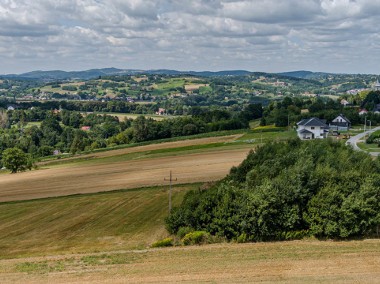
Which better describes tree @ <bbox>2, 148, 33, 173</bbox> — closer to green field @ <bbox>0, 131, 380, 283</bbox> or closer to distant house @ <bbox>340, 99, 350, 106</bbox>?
green field @ <bbox>0, 131, 380, 283</bbox>

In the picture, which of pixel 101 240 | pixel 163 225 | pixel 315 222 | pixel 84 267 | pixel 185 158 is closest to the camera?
pixel 84 267

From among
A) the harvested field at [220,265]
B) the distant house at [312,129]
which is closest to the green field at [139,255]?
the harvested field at [220,265]

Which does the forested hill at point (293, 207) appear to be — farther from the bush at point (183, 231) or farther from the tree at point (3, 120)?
the tree at point (3, 120)

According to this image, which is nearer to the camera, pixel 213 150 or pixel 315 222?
pixel 315 222

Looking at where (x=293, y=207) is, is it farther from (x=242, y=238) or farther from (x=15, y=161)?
(x=15, y=161)

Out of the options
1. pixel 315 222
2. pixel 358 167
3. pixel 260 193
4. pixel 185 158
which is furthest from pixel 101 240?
pixel 185 158

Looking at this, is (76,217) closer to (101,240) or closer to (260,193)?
(101,240)

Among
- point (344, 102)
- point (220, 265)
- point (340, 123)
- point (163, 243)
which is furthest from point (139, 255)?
point (344, 102)
